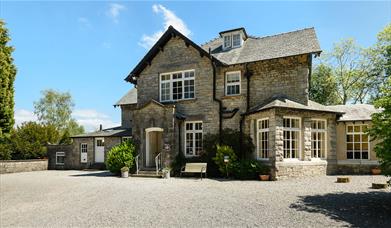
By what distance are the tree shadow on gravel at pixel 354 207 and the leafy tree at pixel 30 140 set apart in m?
24.3

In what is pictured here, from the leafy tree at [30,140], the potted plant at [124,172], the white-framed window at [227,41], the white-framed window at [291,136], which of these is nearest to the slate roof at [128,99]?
the leafy tree at [30,140]

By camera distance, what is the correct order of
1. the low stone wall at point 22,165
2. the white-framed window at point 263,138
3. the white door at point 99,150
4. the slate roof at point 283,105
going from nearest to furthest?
the slate roof at point 283,105, the white-framed window at point 263,138, the low stone wall at point 22,165, the white door at point 99,150

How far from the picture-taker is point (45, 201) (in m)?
11.1

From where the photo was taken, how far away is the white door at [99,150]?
987 inches

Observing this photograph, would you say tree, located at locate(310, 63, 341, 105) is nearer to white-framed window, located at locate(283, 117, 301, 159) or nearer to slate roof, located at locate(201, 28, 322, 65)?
slate roof, located at locate(201, 28, 322, 65)

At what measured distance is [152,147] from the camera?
20.2 metres

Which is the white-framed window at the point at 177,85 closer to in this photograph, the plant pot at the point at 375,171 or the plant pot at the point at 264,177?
the plant pot at the point at 264,177

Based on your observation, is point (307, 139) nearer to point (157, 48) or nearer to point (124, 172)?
point (124, 172)

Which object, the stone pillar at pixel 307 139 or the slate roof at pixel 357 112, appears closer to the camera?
Result: the stone pillar at pixel 307 139

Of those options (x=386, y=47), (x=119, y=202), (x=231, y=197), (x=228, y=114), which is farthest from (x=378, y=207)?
(x=386, y=47)

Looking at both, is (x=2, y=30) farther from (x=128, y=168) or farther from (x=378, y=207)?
(x=378, y=207)

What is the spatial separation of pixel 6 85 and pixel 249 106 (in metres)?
12.6

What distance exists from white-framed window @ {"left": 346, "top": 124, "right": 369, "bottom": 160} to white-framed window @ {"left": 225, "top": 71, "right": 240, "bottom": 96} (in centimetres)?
701

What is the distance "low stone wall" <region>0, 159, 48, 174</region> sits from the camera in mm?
22828
